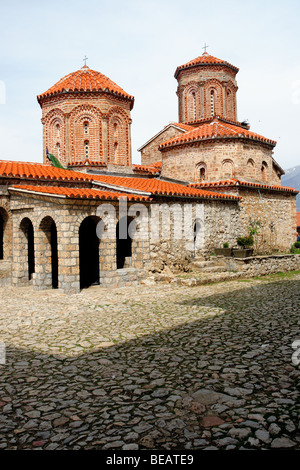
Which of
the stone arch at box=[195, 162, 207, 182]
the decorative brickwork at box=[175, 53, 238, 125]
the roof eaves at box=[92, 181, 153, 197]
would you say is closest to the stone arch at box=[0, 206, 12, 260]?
the roof eaves at box=[92, 181, 153, 197]

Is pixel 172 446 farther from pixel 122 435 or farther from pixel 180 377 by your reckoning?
pixel 180 377

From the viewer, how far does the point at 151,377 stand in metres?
4.25

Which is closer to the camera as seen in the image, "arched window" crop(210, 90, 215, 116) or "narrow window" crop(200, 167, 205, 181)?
"narrow window" crop(200, 167, 205, 181)

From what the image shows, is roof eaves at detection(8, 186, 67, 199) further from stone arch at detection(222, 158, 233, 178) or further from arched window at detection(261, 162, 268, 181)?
arched window at detection(261, 162, 268, 181)

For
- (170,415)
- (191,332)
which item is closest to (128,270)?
(191,332)

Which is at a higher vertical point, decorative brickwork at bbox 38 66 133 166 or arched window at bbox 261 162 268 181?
decorative brickwork at bbox 38 66 133 166

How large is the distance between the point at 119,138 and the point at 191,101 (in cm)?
654

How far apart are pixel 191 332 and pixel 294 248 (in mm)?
13706

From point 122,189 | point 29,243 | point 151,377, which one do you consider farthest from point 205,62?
point 151,377

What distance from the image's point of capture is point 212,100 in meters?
20.8

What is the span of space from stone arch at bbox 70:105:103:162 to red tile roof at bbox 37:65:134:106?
87cm

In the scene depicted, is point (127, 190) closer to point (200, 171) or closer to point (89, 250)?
point (89, 250)

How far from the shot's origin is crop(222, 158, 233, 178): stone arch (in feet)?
53.6
